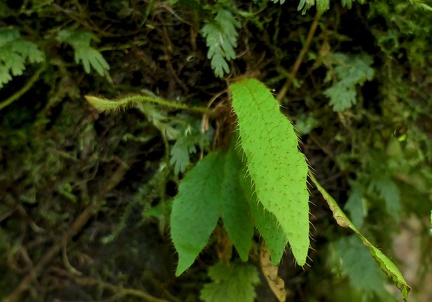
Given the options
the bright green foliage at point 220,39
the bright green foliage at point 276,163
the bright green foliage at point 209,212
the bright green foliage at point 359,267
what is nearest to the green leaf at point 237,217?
the bright green foliage at point 209,212

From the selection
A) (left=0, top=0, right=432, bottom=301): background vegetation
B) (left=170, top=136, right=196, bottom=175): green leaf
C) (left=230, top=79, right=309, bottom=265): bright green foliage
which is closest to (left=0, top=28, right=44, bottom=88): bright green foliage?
(left=0, top=0, right=432, bottom=301): background vegetation

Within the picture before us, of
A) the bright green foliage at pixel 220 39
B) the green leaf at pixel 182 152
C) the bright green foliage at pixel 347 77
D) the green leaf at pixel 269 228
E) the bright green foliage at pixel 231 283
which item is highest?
the bright green foliage at pixel 220 39

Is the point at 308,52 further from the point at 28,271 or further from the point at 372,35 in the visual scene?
the point at 28,271

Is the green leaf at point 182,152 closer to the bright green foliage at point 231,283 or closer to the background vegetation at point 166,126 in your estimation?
the background vegetation at point 166,126

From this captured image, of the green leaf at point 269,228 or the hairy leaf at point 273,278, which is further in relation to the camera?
the hairy leaf at point 273,278

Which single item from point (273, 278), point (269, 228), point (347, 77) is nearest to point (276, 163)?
point (269, 228)

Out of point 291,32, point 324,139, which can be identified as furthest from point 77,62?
point 324,139

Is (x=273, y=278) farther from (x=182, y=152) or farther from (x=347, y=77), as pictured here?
(x=347, y=77)
